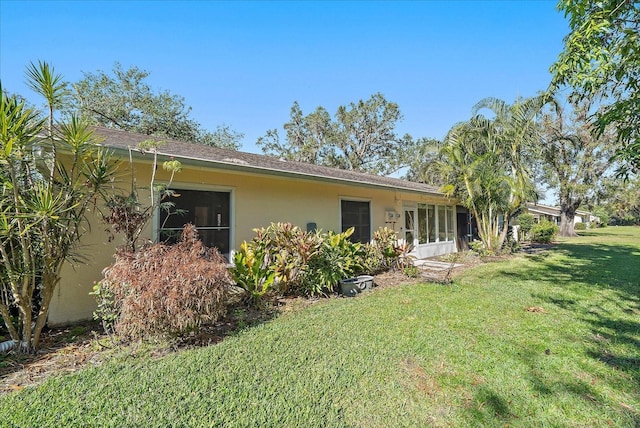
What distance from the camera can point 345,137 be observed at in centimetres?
3172

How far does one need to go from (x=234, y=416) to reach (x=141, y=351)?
202 cm

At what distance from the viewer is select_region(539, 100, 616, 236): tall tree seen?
24344 millimetres

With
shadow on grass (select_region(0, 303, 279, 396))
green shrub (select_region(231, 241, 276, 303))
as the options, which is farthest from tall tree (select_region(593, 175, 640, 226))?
shadow on grass (select_region(0, 303, 279, 396))

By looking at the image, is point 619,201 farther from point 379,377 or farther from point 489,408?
point 379,377

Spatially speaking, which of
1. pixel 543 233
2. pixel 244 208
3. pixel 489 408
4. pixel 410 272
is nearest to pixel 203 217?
pixel 244 208

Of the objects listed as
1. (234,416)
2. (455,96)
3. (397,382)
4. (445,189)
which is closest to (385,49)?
(455,96)

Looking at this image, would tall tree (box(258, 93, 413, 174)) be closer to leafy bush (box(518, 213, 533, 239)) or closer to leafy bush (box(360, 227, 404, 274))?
leafy bush (box(518, 213, 533, 239))

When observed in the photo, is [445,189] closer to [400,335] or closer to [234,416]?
[400,335]

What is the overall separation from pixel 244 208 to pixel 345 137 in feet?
87.5

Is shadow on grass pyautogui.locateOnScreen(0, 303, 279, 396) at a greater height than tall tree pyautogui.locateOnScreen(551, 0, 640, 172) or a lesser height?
lesser

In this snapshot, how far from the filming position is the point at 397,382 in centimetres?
303

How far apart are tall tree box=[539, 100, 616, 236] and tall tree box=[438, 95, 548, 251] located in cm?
1497

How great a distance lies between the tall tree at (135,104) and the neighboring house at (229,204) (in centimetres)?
1523

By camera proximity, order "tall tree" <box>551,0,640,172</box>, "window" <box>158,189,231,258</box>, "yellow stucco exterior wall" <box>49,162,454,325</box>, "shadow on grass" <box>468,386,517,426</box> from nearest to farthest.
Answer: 1. "shadow on grass" <box>468,386,517,426</box>
2. "tall tree" <box>551,0,640,172</box>
3. "yellow stucco exterior wall" <box>49,162,454,325</box>
4. "window" <box>158,189,231,258</box>
